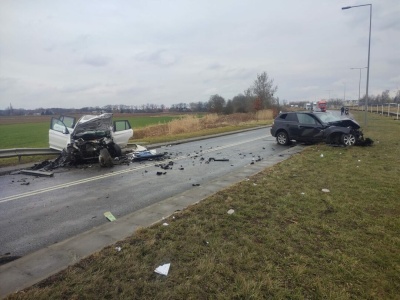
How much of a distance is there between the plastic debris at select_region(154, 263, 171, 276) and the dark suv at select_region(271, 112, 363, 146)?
12152 mm

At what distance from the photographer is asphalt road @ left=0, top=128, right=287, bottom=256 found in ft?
16.4

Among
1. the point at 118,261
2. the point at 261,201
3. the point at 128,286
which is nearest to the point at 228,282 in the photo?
the point at 128,286

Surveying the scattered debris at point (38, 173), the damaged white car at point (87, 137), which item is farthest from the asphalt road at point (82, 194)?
the damaged white car at point (87, 137)

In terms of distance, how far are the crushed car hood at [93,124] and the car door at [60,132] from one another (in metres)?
0.70

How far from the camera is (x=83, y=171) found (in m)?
10.5

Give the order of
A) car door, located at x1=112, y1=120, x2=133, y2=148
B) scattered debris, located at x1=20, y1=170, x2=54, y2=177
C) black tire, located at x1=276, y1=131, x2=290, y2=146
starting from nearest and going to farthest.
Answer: scattered debris, located at x1=20, y1=170, x2=54, y2=177, car door, located at x1=112, y1=120, x2=133, y2=148, black tire, located at x1=276, y1=131, x2=290, y2=146

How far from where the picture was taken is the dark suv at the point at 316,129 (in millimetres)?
13213

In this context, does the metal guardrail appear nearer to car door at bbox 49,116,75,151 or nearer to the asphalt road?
car door at bbox 49,116,75,151

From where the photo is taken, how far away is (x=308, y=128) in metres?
15.0

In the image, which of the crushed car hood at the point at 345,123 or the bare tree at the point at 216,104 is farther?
the bare tree at the point at 216,104

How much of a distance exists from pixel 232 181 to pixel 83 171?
5.82 m

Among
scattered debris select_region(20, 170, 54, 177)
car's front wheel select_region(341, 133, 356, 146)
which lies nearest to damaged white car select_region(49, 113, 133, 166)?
scattered debris select_region(20, 170, 54, 177)

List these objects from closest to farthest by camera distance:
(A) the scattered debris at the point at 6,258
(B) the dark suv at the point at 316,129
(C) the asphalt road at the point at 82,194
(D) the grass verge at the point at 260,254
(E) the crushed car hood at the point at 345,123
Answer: (D) the grass verge at the point at 260,254
(A) the scattered debris at the point at 6,258
(C) the asphalt road at the point at 82,194
(B) the dark suv at the point at 316,129
(E) the crushed car hood at the point at 345,123

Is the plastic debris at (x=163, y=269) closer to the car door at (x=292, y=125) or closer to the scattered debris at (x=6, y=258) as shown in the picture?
the scattered debris at (x=6, y=258)
